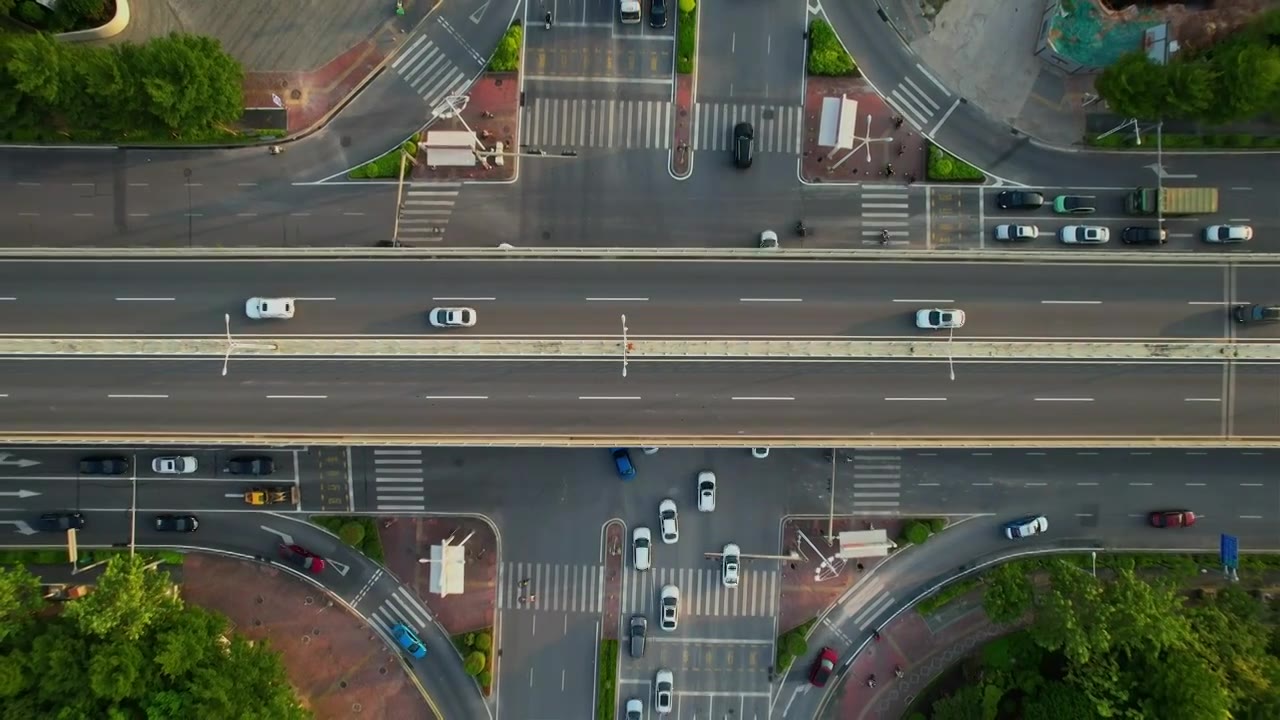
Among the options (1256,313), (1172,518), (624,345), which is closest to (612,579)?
(624,345)

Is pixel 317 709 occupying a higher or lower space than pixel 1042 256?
lower

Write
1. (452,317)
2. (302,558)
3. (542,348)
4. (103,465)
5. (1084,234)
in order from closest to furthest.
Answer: (452,317) → (542,348) → (103,465) → (1084,234) → (302,558)

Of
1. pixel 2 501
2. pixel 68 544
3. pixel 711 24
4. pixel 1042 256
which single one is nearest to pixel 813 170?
pixel 711 24

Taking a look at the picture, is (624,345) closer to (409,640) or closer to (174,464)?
(409,640)

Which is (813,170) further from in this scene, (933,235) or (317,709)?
(317,709)

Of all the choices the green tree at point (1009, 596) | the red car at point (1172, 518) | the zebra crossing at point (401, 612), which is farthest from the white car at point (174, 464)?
the red car at point (1172, 518)

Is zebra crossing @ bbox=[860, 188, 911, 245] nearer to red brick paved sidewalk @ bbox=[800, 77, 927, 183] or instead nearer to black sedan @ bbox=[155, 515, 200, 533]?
red brick paved sidewalk @ bbox=[800, 77, 927, 183]
